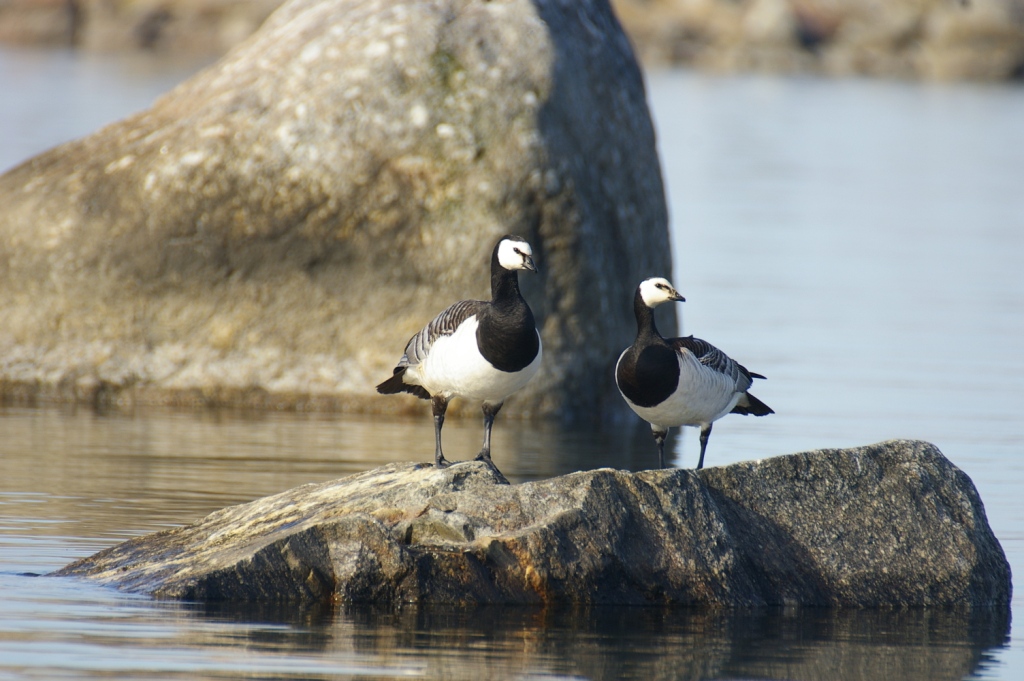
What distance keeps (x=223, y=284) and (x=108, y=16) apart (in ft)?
261

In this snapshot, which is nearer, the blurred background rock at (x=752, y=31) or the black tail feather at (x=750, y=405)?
the black tail feather at (x=750, y=405)

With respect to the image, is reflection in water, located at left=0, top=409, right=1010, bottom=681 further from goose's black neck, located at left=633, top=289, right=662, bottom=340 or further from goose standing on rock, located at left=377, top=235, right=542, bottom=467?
goose's black neck, located at left=633, top=289, right=662, bottom=340

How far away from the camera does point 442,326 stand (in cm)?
1087

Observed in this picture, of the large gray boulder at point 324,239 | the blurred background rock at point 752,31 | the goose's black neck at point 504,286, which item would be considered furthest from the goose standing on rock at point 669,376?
the blurred background rock at point 752,31

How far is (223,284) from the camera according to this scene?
15352 millimetres

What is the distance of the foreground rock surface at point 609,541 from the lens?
916 cm

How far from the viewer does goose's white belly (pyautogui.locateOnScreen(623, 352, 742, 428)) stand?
35.2 feet

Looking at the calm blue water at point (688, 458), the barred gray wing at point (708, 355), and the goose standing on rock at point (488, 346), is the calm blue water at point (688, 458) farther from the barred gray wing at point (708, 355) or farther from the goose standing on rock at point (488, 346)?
the barred gray wing at point (708, 355)

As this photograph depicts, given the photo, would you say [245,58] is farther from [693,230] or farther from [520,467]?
[693,230]

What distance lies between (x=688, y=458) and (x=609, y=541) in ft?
15.8

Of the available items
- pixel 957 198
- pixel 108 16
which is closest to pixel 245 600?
pixel 957 198

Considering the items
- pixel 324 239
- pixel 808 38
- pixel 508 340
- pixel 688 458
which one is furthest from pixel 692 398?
pixel 808 38

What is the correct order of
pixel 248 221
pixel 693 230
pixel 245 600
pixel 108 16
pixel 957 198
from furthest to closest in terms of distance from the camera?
pixel 108 16 < pixel 957 198 < pixel 693 230 < pixel 248 221 < pixel 245 600

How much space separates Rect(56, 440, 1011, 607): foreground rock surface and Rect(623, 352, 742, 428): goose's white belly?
3.04 ft
